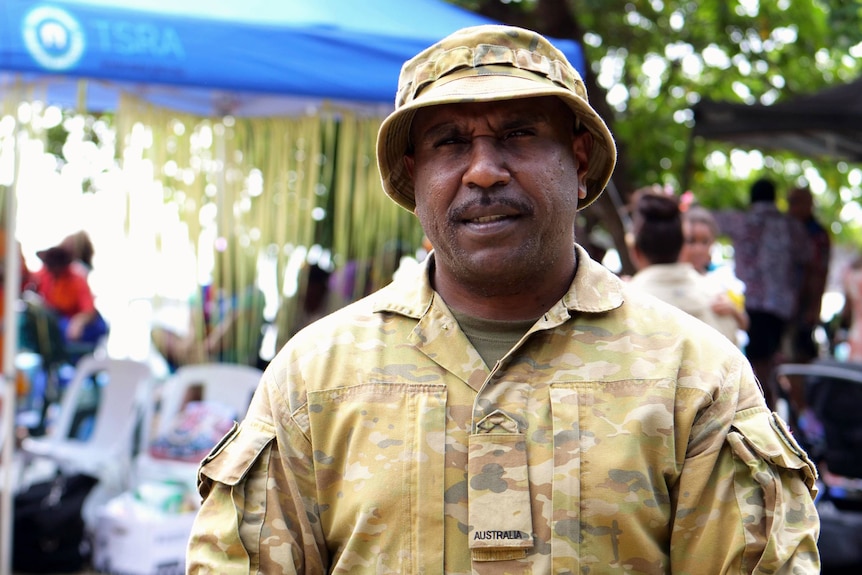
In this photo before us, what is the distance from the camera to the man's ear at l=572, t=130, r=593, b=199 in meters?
1.94

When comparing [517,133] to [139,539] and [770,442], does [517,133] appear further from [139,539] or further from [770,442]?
[139,539]

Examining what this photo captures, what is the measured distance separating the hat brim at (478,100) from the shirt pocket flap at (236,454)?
22.4 inches

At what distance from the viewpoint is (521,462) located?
172cm

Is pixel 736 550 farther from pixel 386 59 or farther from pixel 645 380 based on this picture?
pixel 386 59

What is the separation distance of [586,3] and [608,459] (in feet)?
21.0

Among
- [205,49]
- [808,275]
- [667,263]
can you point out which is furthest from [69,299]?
[808,275]

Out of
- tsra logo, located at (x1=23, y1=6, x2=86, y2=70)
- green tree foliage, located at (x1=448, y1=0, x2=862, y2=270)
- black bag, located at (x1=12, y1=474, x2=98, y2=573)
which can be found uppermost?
green tree foliage, located at (x1=448, y1=0, x2=862, y2=270)

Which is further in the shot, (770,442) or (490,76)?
(490,76)

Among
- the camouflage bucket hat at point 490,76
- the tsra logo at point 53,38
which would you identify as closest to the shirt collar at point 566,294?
the camouflage bucket hat at point 490,76

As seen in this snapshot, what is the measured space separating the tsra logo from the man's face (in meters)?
2.77

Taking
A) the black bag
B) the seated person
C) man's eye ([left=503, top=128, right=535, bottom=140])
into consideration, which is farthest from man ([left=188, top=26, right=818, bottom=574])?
the seated person

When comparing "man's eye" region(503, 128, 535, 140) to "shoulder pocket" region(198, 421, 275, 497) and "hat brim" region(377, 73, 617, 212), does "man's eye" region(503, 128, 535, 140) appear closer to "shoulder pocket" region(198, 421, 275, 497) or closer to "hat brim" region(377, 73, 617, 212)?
"hat brim" region(377, 73, 617, 212)

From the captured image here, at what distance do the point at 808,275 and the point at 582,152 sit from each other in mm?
5595

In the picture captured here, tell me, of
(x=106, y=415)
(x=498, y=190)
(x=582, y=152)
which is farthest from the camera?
(x=106, y=415)
